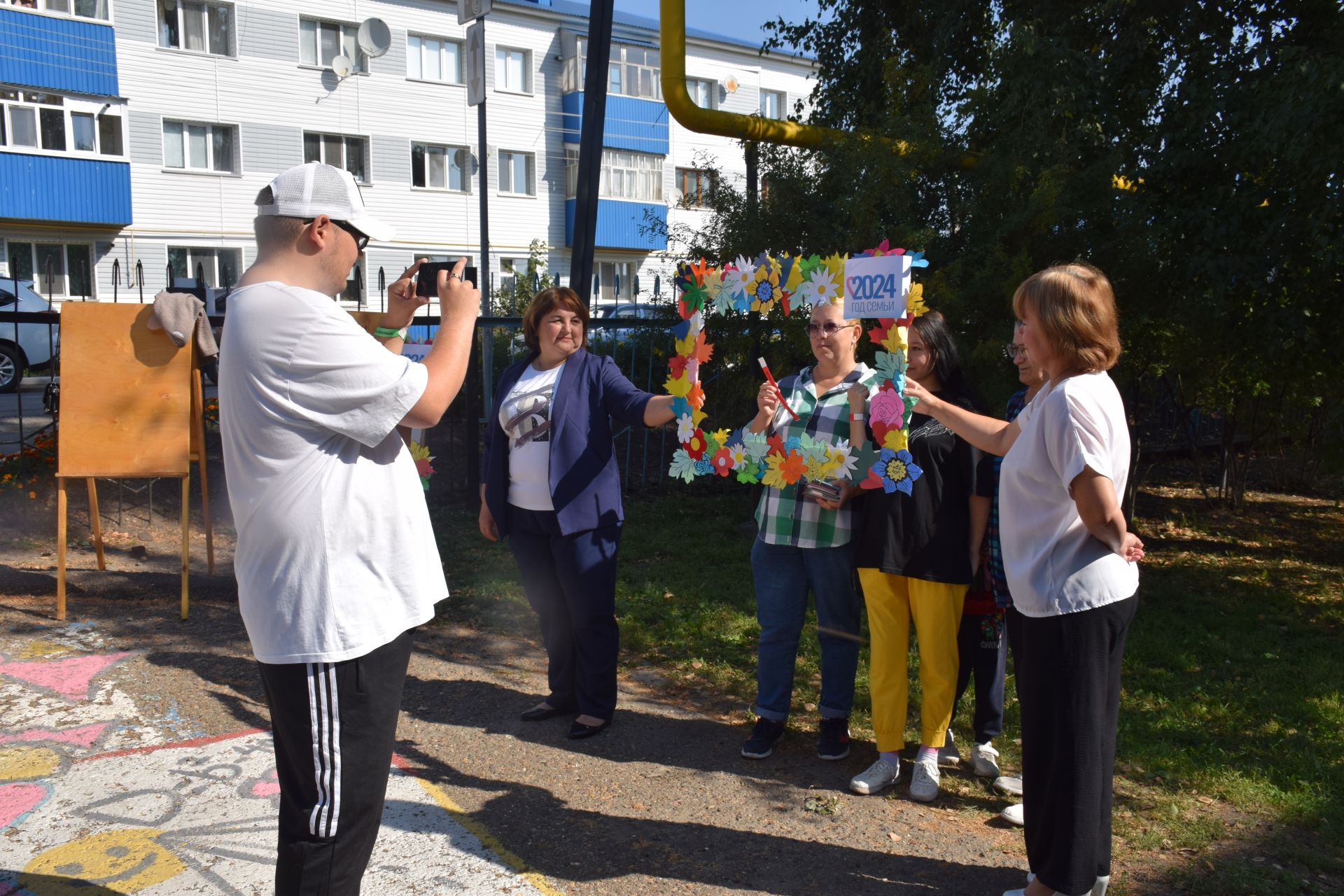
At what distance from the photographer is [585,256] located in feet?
21.9

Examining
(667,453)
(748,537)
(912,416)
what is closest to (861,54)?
(667,453)

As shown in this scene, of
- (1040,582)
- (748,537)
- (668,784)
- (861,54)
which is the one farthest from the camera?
(861,54)

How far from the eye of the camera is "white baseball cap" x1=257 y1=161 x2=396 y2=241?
2266mm

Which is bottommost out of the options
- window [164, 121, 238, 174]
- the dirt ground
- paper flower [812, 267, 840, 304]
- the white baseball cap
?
the dirt ground

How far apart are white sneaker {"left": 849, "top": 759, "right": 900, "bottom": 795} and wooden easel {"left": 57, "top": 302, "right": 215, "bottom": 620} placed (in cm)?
373

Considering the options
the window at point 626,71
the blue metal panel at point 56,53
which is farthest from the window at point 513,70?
the blue metal panel at point 56,53

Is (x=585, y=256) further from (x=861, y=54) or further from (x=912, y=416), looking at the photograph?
(x=861, y=54)

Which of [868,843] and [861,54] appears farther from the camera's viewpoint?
[861,54]

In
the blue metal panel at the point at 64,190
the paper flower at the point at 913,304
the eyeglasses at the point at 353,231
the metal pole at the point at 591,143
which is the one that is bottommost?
the paper flower at the point at 913,304

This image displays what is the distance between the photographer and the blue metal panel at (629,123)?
1238 inches

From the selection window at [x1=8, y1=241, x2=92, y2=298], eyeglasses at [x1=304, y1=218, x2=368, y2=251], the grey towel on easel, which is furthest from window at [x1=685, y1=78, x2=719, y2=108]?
eyeglasses at [x1=304, y1=218, x2=368, y2=251]

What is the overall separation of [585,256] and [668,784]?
12.2ft

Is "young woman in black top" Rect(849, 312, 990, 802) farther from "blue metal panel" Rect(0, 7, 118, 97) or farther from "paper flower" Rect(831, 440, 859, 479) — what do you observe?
"blue metal panel" Rect(0, 7, 118, 97)

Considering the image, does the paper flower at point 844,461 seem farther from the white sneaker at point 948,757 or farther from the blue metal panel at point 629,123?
the blue metal panel at point 629,123
